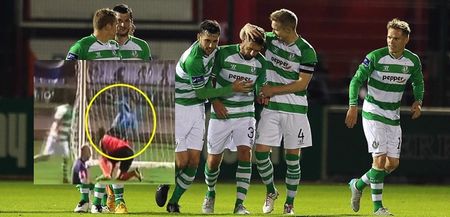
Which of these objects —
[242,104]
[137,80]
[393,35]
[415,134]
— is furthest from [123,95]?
[415,134]

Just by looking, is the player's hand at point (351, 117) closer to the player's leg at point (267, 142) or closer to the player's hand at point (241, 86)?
the player's leg at point (267, 142)

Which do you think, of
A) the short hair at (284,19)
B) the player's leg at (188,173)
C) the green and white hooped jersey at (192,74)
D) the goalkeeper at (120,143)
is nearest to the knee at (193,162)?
the player's leg at (188,173)

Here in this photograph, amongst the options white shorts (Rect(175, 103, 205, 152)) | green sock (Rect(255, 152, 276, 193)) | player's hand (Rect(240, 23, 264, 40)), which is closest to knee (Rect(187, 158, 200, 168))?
white shorts (Rect(175, 103, 205, 152))

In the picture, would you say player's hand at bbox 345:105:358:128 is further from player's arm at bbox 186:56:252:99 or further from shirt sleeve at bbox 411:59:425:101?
player's arm at bbox 186:56:252:99

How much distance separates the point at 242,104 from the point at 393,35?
1602mm

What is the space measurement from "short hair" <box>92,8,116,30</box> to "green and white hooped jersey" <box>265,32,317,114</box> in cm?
160

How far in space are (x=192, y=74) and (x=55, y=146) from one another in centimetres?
171

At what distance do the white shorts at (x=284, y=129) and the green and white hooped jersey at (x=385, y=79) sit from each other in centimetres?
61

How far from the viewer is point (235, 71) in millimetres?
15281

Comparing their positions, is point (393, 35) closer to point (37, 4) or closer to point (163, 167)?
point (163, 167)

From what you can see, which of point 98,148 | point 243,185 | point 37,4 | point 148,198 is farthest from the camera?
point 37,4

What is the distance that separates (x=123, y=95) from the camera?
46.0 feet

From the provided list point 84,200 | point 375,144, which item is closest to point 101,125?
point 84,200

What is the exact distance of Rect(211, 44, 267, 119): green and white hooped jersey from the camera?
1527 cm
